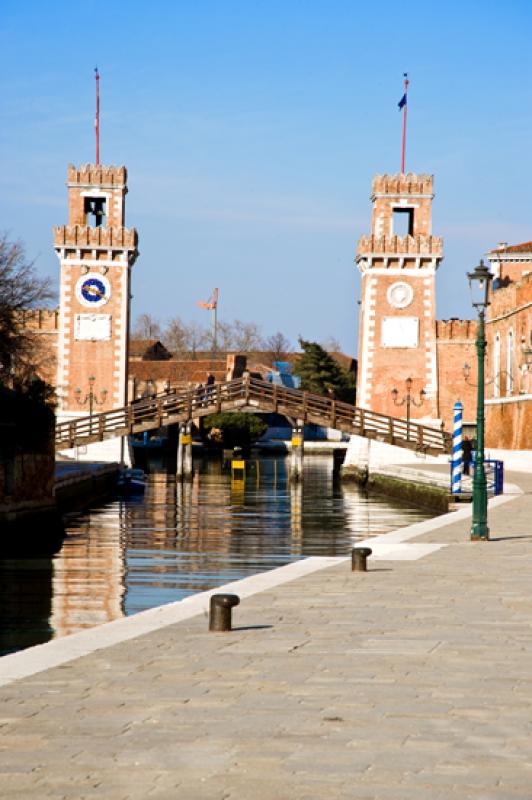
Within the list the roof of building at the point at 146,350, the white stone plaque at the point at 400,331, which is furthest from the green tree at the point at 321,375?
the white stone plaque at the point at 400,331

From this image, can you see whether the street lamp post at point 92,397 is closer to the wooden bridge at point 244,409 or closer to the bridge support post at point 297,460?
the wooden bridge at point 244,409

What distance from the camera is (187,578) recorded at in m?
21.7

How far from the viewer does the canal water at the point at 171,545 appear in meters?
17.8

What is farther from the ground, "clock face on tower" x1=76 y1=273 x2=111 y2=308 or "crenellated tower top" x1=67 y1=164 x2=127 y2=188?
"crenellated tower top" x1=67 y1=164 x2=127 y2=188

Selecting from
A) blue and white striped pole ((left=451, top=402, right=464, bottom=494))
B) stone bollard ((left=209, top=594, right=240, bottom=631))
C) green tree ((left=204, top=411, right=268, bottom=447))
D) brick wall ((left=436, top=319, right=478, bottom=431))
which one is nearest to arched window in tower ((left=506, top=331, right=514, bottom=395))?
brick wall ((left=436, top=319, right=478, bottom=431))

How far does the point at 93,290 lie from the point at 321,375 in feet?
153

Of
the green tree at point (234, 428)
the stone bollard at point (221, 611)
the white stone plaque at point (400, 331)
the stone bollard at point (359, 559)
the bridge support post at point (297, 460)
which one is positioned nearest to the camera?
the stone bollard at point (221, 611)

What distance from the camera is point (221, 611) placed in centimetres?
1073

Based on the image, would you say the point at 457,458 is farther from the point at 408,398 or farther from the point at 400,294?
the point at 400,294

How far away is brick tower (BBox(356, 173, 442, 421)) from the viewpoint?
2482 inches

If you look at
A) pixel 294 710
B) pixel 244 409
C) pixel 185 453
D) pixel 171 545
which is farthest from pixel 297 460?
pixel 294 710

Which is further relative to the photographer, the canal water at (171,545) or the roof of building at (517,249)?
the roof of building at (517,249)

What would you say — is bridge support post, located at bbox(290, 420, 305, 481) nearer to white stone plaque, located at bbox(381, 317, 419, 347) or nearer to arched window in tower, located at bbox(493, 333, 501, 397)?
white stone plaque, located at bbox(381, 317, 419, 347)

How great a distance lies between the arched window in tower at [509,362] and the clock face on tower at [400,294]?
19.5 feet
